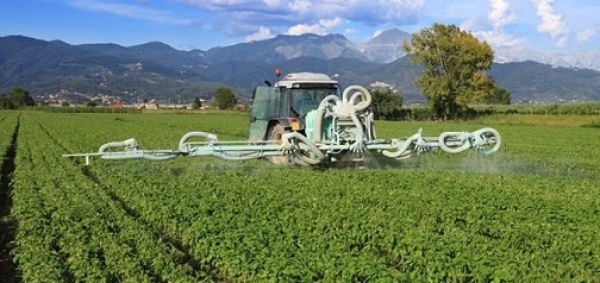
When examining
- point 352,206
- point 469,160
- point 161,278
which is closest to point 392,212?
point 352,206

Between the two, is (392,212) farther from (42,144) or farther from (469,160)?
(42,144)

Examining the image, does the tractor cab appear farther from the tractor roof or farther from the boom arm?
the boom arm

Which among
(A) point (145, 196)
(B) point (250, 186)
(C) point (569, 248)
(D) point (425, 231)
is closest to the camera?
(C) point (569, 248)

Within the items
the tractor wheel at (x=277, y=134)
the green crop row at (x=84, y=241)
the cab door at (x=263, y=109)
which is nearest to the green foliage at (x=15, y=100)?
the cab door at (x=263, y=109)

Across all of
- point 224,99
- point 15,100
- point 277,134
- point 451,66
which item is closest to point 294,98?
point 277,134

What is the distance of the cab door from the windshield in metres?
0.50

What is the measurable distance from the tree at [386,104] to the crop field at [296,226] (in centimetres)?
5103

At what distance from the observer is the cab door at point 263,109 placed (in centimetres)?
1609

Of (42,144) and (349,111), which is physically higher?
(349,111)

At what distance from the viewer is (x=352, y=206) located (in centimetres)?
1002

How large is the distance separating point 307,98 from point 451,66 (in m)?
44.8

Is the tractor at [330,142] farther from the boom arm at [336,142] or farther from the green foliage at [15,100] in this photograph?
the green foliage at [15,100]

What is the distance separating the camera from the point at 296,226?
8.59 meters

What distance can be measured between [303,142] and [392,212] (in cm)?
416
